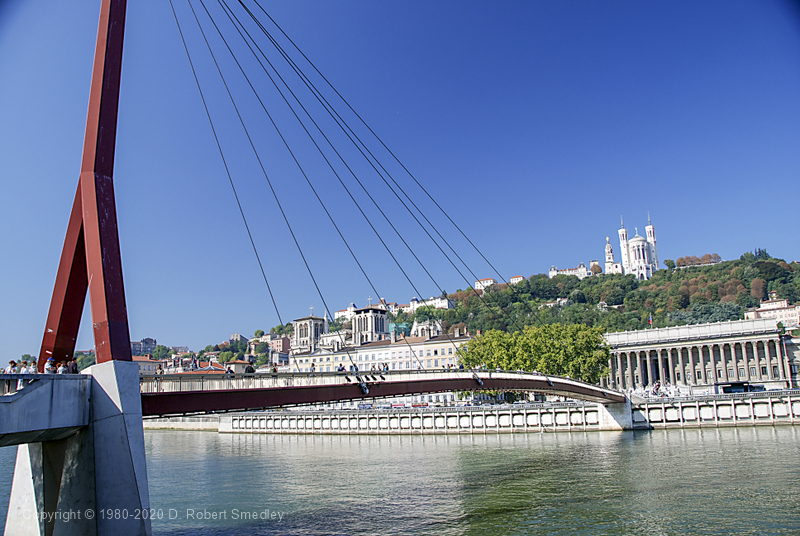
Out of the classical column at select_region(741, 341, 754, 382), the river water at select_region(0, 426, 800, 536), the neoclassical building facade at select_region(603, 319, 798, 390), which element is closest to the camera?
the river water at select_region(0, 426, 800, 536)

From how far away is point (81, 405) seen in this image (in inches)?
524

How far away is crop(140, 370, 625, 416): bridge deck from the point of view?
→ 16.4m

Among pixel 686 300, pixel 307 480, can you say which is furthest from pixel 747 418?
pixel 686 300

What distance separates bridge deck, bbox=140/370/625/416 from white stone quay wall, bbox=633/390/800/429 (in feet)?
81.0

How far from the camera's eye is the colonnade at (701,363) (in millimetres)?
83688

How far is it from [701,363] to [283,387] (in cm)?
8568

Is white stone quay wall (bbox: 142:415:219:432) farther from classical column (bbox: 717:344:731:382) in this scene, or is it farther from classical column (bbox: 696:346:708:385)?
classical column (bbox: 717:344:731:382)

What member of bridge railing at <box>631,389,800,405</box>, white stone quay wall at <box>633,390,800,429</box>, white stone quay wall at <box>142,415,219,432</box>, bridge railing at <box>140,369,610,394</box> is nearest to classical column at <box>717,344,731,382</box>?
bridge railing at <box>631,389,800,405</box>

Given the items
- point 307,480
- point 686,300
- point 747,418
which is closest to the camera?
point 307,480

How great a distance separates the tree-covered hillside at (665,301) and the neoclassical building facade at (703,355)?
1953 centimetres

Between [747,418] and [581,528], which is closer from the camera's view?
[581,528]

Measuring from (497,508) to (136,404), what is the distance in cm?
1455

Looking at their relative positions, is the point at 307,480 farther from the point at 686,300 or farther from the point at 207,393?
the point at 686,300

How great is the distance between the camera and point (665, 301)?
490 feet
